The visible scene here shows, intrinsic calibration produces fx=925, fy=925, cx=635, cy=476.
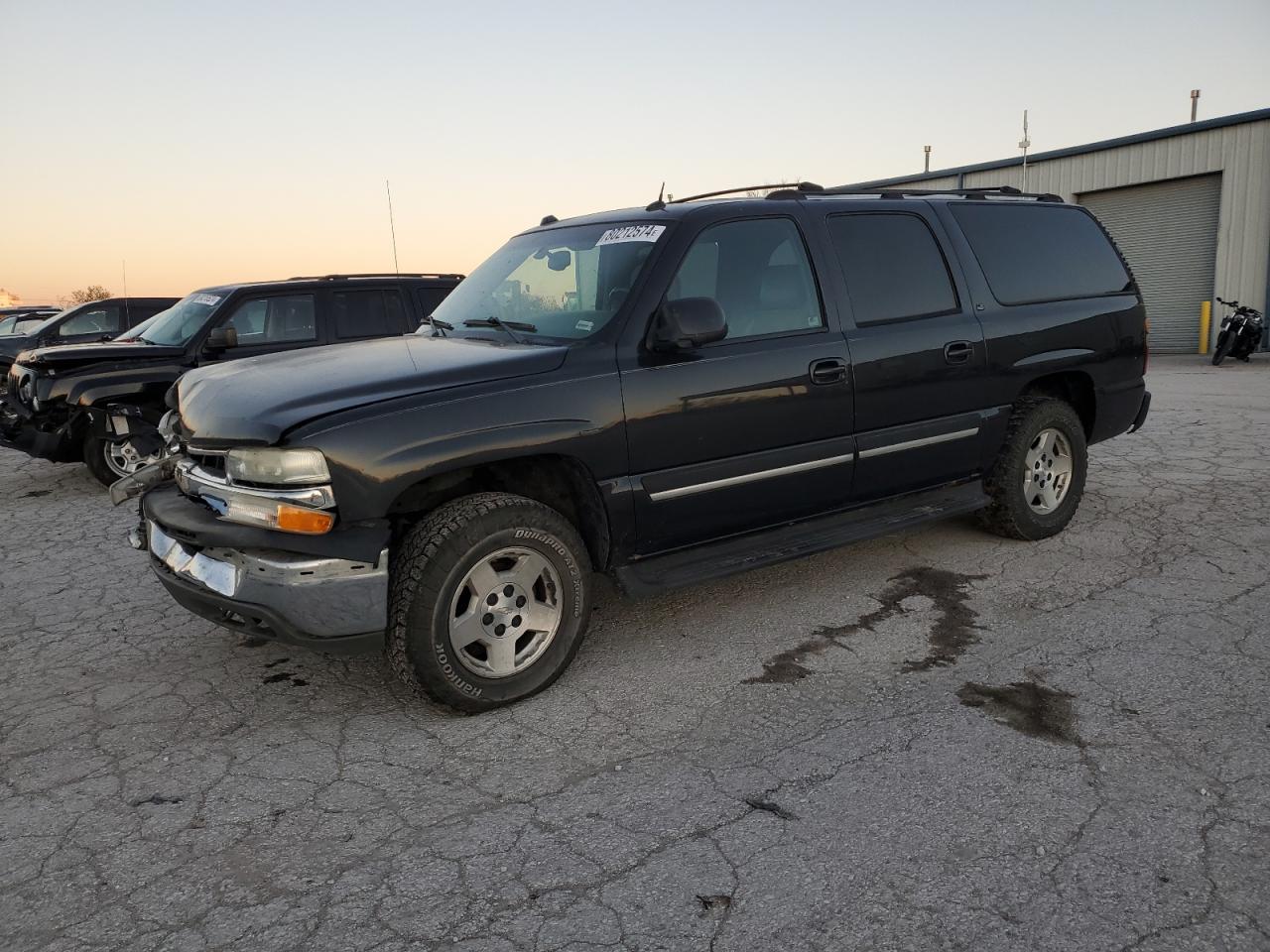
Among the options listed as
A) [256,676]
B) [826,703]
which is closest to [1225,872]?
[826,703]

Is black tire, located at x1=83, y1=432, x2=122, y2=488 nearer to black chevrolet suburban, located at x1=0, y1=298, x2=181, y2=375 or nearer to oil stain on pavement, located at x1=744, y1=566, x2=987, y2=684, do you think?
black chevrolet suburban, located at x1=0, y1=298, x2=181, y2=375

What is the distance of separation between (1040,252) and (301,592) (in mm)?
4488

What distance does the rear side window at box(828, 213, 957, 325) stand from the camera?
4473 mm

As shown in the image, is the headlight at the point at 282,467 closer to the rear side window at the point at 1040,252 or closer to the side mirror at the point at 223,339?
the rear side window at the point at 1040,252

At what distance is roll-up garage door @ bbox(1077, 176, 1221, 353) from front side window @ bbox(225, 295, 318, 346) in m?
17.0

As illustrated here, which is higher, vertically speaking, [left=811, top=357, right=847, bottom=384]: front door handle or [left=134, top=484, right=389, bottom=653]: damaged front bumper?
[left=811, top=357, right=847, bottom=384]: front door handle

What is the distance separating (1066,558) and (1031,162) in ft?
61.4

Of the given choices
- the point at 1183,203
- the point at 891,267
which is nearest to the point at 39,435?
the point at 891,267

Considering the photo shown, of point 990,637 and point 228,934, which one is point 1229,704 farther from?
point 228,934

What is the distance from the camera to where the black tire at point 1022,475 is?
5.18m

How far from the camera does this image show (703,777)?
3002mm

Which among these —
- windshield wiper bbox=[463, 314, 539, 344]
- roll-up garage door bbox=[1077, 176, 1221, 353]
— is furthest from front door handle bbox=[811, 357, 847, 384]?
roll-up garage door bbox=[1077, 176, 1221, 353]

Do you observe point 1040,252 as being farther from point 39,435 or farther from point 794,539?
point 39,435

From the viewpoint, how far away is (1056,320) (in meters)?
5.28
